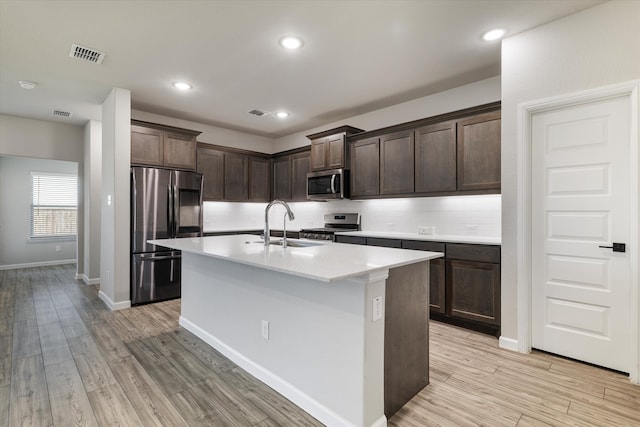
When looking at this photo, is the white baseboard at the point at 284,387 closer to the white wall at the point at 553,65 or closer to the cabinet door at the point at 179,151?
the white wall at the point at 553,65

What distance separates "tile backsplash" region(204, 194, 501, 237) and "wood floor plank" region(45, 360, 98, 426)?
3.43m

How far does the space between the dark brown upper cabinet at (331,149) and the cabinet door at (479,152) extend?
173 cm

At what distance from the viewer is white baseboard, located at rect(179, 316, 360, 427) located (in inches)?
71.5

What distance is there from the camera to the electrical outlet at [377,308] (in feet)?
5.64

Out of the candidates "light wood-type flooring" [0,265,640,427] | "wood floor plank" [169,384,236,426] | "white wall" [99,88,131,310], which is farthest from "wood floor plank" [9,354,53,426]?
"white wall" [99,88,131,310]

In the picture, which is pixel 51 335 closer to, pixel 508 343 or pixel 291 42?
pixel 291 42

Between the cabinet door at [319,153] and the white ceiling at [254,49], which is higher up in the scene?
the white ceiling at [254,49]

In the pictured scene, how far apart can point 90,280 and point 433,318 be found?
5.70 meters

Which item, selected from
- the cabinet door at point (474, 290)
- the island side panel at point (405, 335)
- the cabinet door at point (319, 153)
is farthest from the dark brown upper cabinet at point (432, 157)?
the island side panel at point (405, 335)

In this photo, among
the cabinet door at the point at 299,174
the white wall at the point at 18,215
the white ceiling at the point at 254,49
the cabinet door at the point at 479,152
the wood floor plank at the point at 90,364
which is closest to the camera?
the wood floor plank at the point at 90,364

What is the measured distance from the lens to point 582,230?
2566 mm

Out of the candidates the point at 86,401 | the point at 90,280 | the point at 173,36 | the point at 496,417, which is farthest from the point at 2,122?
the point at 496,417

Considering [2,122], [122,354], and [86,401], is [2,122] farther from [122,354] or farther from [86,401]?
[86,401]

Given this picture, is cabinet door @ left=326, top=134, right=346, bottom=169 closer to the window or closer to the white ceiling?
the white ceiling
